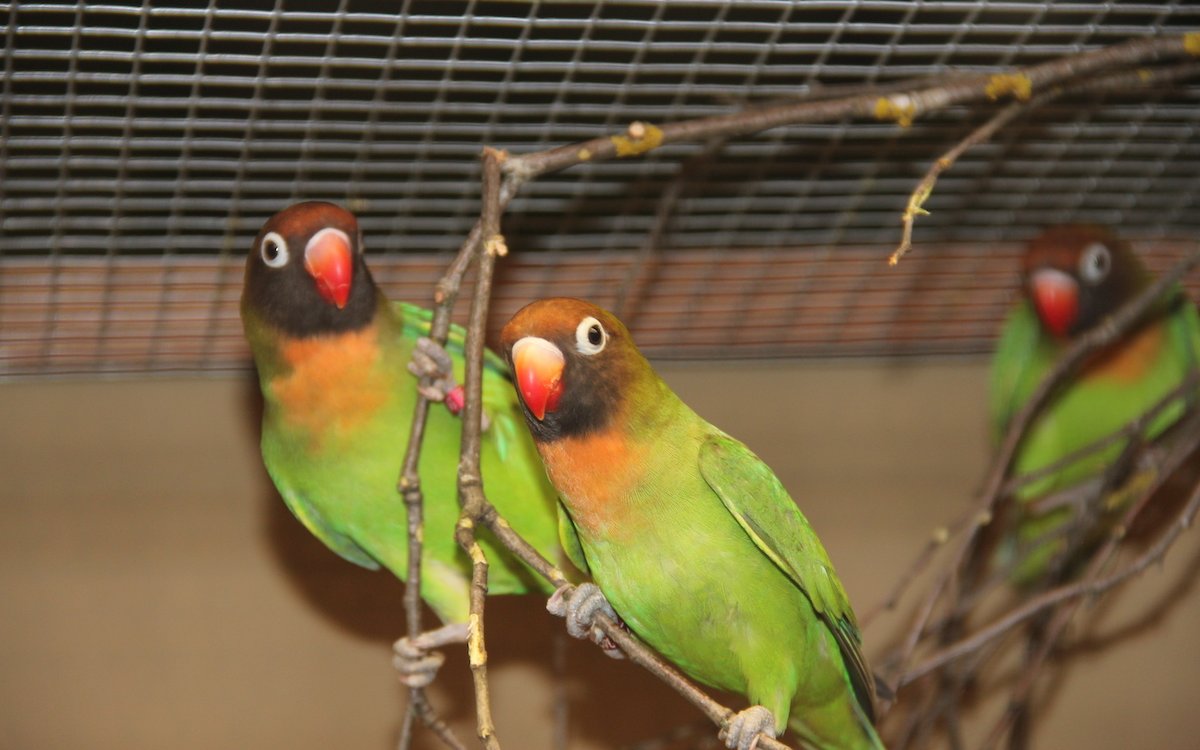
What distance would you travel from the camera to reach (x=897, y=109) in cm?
154

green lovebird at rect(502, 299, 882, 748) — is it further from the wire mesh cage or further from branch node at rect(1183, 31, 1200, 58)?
branch node at rect(1183, 31, 1200, 58)

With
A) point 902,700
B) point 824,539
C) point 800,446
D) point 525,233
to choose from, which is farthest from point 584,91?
point 902,700

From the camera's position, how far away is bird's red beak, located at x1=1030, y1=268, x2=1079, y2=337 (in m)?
2.08

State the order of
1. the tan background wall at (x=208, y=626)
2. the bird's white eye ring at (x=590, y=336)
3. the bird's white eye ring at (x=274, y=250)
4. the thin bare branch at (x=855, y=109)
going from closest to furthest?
the bird's white eye ring at (x=590, y=336) < the thin bare branch at (x=855, y=109) < the bird's white eye ring at (x=274, y=250) < the tan background wall at (x=208, y=626)

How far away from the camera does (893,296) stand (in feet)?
7.45

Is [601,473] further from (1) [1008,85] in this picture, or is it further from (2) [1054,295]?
(2) [1054,295]

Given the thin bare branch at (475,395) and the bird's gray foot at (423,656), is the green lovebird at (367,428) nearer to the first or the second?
the bird's gray foot at (423,656)

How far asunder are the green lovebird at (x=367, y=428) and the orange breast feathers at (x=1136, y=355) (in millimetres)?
1253

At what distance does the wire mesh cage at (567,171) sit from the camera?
155cm

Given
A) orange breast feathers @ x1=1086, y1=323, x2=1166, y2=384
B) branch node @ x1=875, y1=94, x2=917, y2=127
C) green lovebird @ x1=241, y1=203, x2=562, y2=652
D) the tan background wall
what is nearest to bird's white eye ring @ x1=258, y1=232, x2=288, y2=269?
green lovebird @ x1=241, y1=203, x2=562, y2=652

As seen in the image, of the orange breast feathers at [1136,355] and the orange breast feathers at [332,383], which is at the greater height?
the orange breast feathers at [1136,355]

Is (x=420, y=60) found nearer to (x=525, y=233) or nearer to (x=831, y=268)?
(x=525, y=233)

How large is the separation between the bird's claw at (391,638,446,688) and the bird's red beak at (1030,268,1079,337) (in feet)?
4.29

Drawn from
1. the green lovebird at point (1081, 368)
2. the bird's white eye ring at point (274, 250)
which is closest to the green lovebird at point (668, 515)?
the bird's white eye ring at point (274, 250)
